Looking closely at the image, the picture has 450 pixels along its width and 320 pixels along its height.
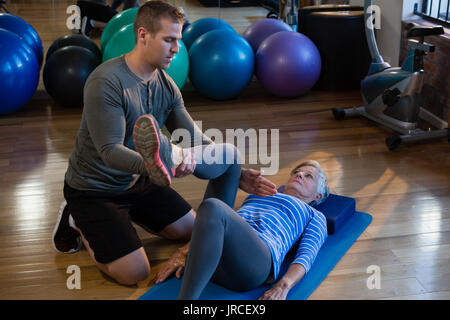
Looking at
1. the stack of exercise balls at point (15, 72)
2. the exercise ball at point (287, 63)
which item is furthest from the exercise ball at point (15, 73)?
the exercise ball at point (287, 63)

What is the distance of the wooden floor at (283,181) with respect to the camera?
2043 mm

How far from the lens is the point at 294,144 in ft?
11.2

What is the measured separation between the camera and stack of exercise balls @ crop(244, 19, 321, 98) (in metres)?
4.02

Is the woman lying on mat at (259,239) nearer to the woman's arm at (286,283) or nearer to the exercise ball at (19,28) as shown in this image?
the woman's arm at (286,283)

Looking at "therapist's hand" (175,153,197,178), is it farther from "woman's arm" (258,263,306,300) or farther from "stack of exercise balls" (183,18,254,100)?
"stack of exercise balls" (183,18,254,100)

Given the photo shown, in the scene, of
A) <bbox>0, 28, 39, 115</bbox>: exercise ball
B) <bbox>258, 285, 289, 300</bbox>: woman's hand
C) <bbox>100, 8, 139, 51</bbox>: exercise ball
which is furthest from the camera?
<bbox>100, 8, 139, 51</bbox>: exercise ball

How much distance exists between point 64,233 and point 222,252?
865mm

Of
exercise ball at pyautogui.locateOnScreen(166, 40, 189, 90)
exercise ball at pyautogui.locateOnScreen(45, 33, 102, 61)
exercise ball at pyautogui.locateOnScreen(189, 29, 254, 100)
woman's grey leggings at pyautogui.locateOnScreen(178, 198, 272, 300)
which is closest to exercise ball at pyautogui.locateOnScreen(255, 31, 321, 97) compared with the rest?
exercise ball at pyautogui.locateOnScreen(189, 29, 254, 100)

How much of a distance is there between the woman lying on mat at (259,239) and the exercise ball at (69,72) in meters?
2.17

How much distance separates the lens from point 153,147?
153cm

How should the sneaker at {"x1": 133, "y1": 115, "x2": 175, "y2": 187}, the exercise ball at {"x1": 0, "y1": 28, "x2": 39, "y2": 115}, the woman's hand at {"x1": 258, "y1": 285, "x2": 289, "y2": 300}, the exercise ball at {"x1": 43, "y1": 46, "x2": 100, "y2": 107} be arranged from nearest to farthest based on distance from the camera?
the sneaker at {"x1": 133, "y1": 115, "x2": 175, "y2": 187} → the woman's hand at {"x1": 258, "y1": 285, "x2": 289, "y2": 300} → the exercise ball at {"x1": 0, "y1": 28, "x2": 39, "y2": 115} → the exercise ball at {"x1": 43, "y1": 46, "x2": 100, "y2": 107}

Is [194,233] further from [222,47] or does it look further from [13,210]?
[222,47]

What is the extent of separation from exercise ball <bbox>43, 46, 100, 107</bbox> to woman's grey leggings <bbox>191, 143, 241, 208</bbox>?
2.17m

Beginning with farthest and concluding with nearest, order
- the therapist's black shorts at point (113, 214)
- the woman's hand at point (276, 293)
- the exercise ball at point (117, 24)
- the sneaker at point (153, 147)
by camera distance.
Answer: the exercise ball at point (117, 24)
the therapist's black shorts at point (113, 214)
the woman's hand at point (276, 293)
the sneaker at point (153, 147)
